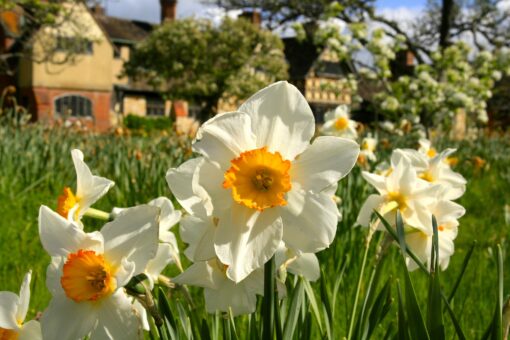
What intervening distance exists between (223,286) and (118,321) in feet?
0.62

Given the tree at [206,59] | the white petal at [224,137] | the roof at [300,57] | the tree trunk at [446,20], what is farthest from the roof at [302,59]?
the white petal at [224,137]

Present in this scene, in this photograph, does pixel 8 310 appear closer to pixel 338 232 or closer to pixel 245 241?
pixel 245 241

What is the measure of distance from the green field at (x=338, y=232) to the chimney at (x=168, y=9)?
96.5ft

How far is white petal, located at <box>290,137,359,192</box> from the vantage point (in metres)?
0.78

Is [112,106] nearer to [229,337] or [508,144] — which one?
[508,144]

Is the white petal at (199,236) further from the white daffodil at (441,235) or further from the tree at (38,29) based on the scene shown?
the tree at (38,29)

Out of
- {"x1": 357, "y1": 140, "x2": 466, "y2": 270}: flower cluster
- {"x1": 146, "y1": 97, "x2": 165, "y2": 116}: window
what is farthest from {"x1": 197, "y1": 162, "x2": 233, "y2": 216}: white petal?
{"x1": 146, "y1": 97, "x2": 165, "y2": 116}: window

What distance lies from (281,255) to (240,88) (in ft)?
81.5

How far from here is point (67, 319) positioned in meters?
0.77

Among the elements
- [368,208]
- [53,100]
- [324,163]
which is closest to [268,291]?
[324,163]

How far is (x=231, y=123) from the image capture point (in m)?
0.77

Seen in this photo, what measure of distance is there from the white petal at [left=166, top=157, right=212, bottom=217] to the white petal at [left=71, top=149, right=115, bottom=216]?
147mm

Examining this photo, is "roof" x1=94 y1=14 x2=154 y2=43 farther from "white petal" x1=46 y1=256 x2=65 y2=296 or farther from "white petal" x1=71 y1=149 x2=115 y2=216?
"white petal" x1=46 y1=256 x2=65 y2=296

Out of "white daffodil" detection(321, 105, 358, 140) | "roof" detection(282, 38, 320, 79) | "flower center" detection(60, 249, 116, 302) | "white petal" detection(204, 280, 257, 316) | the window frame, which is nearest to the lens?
"flower center" detection(60, 249, 116, 302)
